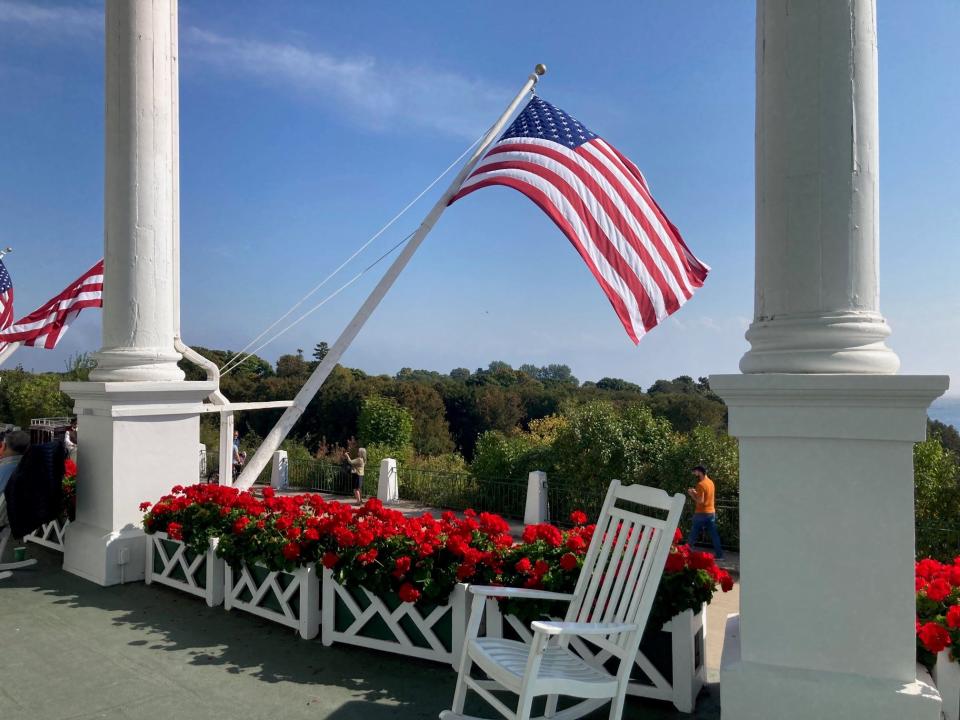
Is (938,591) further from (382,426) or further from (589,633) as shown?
(382,426)

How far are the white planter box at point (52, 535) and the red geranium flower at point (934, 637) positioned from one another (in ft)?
23.5

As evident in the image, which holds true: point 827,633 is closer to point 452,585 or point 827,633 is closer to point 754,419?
point 754,419

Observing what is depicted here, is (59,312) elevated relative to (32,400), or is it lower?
elevated

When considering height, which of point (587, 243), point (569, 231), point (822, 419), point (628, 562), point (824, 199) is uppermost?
point (569, 231)

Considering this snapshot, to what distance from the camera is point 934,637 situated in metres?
3.33

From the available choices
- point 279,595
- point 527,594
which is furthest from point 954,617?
point 279,595

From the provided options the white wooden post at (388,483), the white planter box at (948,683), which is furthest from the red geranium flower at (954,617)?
the white wooden post at (388,483)

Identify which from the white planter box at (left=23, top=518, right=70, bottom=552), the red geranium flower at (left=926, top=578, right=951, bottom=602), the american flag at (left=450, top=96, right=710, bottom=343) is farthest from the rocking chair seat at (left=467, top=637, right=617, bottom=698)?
the white planter box at (left=23, top=518, right=70, bottom=552)

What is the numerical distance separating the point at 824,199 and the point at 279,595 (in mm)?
4362

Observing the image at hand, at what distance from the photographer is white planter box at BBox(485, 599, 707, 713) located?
392 centimetres

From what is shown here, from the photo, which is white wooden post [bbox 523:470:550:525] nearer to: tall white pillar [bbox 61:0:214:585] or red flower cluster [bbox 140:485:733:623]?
tall white pillar [bbox 61:0:214:585]

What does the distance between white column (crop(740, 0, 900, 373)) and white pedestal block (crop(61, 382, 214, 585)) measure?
5454mm

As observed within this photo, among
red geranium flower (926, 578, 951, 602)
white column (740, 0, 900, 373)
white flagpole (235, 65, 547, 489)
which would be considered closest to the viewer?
white column (740, 0, 900, 373)

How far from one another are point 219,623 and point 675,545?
11.1 feet
